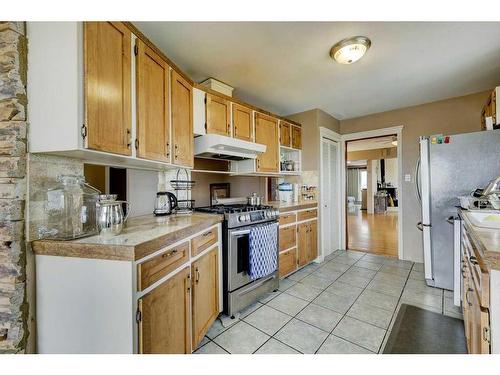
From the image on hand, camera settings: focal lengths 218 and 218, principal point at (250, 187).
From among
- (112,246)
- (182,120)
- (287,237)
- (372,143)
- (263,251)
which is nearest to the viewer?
(112,246)

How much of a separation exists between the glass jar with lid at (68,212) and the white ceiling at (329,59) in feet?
4.14

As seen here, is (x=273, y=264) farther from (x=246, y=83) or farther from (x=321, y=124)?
(x=321, y=124)

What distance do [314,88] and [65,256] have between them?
281 centimetres

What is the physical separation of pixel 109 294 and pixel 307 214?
2549 millimetres

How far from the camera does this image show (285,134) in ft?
10.7

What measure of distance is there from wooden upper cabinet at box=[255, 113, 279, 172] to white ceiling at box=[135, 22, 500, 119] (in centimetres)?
31

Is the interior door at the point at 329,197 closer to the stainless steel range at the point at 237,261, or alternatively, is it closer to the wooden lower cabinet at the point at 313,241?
the wooden lower cabinet at the point at 313,241

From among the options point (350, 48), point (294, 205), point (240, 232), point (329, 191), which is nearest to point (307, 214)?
point (294, 205)

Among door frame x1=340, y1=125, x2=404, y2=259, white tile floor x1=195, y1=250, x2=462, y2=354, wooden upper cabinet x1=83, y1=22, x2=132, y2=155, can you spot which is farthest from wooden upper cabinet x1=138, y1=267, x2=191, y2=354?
door frame x1=340, y1=125, x2=404, y2=259

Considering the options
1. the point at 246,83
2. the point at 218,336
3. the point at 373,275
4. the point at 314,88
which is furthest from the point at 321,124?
the point at 218,336

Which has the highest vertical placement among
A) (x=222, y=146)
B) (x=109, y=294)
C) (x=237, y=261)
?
(x=222, y=146)

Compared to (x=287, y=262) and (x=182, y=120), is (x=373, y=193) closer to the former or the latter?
(x=287, y=262)

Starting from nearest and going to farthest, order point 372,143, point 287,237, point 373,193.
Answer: point 287,237 → point 372,143 → point 373,193

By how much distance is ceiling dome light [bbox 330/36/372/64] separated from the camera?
5.75 feet
